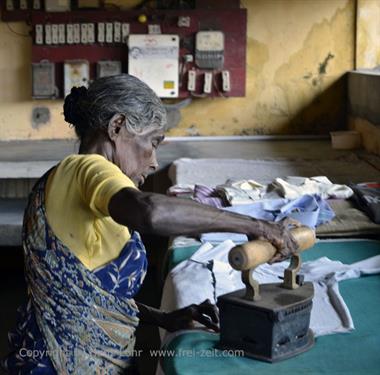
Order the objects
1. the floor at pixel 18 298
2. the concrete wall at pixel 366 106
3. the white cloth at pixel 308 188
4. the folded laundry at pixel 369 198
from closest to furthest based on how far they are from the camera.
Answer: the folded laundry at pixel 369 198 → the white cloth at pixel 308 188 → the floor at pixel 18 298 → the concrete wall at pixel 366 106

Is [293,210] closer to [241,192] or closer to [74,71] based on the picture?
[241,192]

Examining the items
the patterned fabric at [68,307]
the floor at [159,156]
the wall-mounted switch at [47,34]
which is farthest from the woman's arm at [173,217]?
the wall-mounted switch at [47,34]

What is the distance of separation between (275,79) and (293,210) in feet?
8.55

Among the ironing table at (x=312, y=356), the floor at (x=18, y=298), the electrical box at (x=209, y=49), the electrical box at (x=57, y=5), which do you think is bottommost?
the floor at (x=18, y=298)

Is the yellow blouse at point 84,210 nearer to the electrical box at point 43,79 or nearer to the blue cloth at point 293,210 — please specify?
the blue cloth at point 293,210

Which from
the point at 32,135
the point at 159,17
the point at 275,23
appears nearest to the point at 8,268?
the point at 32,135

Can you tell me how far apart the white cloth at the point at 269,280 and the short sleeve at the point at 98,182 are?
0.73 m

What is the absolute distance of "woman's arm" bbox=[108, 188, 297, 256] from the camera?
4.71 ft

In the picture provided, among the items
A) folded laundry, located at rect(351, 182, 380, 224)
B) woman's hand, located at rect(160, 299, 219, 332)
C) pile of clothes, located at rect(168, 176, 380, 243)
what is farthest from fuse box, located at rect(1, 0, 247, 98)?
woman's hand, located at rect(160, 299, 219, 332)

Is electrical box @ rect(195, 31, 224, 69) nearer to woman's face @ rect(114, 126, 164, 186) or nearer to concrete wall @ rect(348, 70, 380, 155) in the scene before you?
concrete wall @ rect(348, 70, 380, 155)

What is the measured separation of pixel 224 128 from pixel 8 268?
1938mm

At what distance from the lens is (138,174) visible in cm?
183

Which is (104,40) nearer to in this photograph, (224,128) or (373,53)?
(224,128)

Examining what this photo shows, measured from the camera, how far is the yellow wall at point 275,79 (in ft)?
17.9
